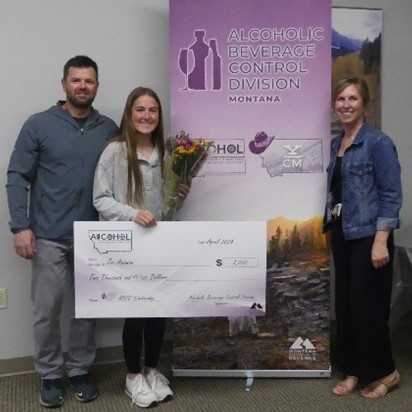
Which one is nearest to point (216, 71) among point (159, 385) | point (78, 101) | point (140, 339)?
point (78, 101)

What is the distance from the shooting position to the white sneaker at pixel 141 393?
253 centimetres

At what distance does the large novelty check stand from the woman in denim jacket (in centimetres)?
48

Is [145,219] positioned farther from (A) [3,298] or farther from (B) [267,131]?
(A) [3,298]

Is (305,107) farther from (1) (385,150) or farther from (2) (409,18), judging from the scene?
(2) (409,18)

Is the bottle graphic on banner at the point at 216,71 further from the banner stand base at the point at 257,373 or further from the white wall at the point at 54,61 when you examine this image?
the banner stand base at the point at 257,373

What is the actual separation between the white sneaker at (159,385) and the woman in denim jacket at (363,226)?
81 centimetres

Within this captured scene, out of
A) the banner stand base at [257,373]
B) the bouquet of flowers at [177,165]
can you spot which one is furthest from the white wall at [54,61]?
the bouquet of flowers at [177,165]

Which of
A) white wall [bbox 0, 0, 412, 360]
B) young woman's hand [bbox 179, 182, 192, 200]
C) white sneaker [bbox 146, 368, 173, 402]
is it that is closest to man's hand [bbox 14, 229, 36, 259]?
white wall [bbox 0, 0, 412, 360]

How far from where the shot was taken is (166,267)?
239 centimetres

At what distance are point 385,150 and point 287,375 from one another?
1.23 meters

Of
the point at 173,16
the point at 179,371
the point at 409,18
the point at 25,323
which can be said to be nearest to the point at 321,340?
the point at 179,371

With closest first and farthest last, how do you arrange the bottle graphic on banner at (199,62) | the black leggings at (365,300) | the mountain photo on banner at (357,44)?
the black leggings at (365,300) < the bottle graphic on banner at (199,62) < the mountain photo on banner at (357,44)

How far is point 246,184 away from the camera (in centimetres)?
273

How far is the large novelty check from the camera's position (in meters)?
2.36
